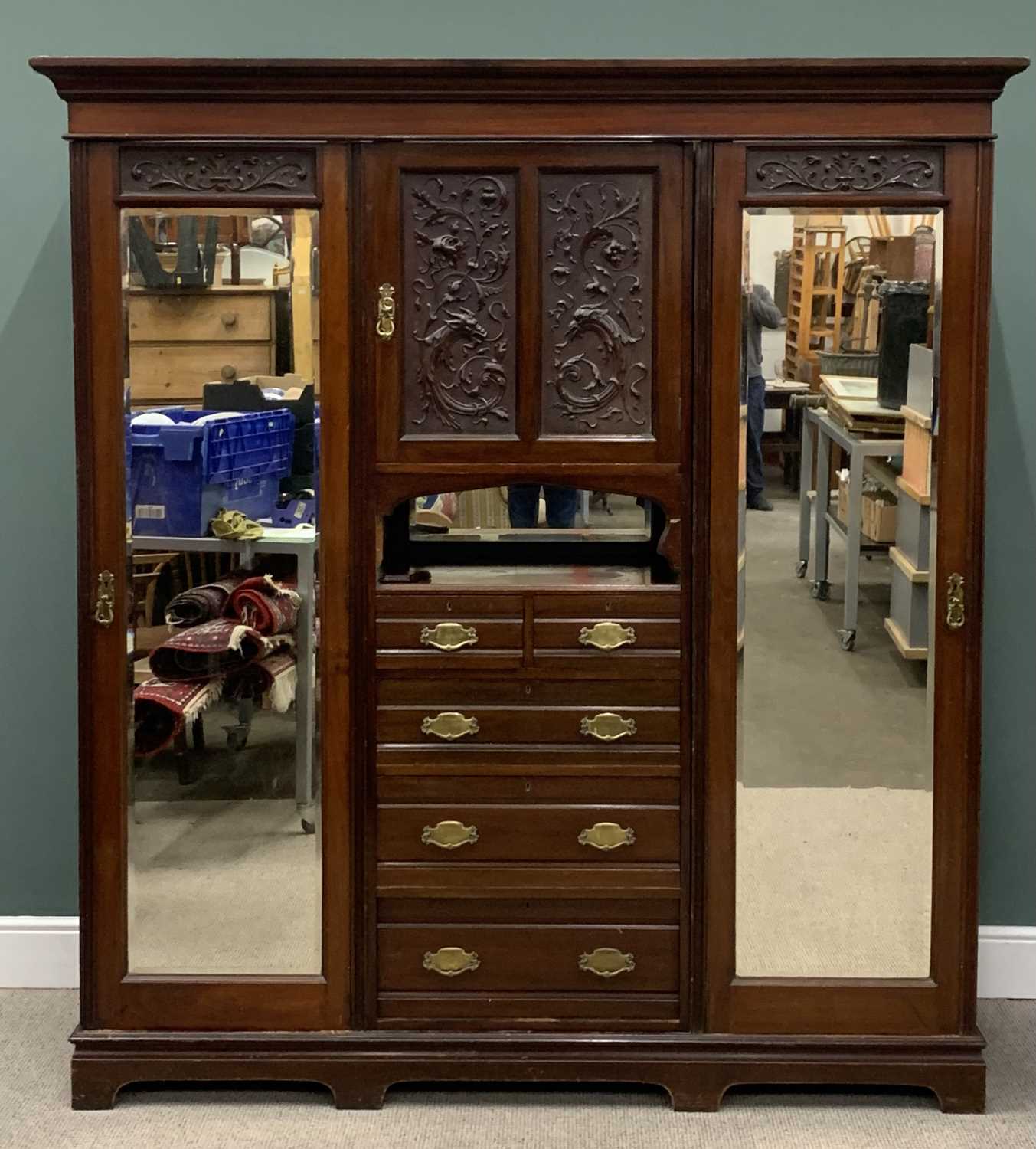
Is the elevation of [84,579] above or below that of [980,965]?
→ above

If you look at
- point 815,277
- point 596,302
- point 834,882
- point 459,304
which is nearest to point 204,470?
point 459,304

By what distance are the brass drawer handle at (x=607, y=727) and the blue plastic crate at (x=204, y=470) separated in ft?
2.20

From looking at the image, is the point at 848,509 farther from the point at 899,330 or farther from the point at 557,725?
the point at 557,725

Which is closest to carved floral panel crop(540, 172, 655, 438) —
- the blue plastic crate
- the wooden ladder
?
the wooden ladder

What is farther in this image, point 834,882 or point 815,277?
point 834,882

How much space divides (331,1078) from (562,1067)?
1.36 ft

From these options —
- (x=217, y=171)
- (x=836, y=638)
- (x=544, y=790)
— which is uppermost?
(x=217, y=171)

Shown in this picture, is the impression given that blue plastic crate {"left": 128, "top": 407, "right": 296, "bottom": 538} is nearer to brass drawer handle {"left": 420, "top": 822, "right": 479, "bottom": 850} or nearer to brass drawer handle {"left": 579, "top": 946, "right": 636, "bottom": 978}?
brass drawer handle {"left": 420, "top": 822, "right": 479, "bottom": 850}

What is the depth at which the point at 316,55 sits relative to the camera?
3.18 metres

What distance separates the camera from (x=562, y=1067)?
9.34 ft

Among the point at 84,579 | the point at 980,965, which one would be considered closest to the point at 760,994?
the point at 980,965

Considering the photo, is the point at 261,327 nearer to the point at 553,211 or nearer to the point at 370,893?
the point at 553,211

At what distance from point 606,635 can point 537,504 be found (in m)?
0.26

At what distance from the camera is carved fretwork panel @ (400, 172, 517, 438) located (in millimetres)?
2713
